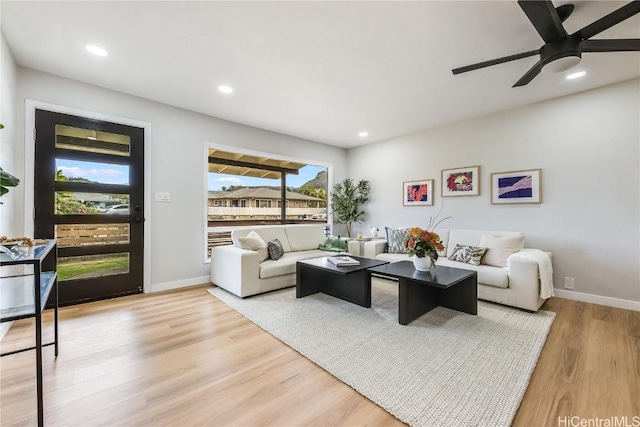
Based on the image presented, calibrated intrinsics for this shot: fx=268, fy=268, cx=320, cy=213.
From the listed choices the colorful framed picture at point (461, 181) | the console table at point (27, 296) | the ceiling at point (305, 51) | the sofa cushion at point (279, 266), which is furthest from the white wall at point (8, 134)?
the colorful framed picture at point (461, 181)

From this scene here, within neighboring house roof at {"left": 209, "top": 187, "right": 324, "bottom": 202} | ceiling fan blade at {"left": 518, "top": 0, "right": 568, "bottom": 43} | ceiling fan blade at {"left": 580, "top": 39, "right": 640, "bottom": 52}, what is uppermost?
ceiling fan blade at {"left": 518, "top": 0, "right": 568, "bottom": 43}

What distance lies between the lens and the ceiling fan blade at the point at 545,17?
1.52 meters

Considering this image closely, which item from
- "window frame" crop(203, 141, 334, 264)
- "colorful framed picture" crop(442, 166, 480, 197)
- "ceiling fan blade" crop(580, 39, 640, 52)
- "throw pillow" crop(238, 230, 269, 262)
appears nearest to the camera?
"ceiling fan blade" crop(580, 39, 640, 52)

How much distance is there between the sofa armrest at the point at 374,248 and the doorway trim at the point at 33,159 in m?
3.10

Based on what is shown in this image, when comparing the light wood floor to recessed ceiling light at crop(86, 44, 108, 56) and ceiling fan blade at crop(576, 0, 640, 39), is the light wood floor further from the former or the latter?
recessed ceiling light at crop(86, 44, 108, 56)

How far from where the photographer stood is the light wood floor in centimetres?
142

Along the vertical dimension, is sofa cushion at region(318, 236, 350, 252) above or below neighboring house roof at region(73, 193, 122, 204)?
below

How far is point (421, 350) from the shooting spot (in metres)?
2.04

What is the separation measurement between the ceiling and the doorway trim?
359 millimetres

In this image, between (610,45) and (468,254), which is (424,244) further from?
(610,45)

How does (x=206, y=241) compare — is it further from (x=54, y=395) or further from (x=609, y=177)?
(x=609, y=177)

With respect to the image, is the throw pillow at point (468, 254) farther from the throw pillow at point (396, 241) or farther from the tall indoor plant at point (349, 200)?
the tall indoor plant at point (349, 200)

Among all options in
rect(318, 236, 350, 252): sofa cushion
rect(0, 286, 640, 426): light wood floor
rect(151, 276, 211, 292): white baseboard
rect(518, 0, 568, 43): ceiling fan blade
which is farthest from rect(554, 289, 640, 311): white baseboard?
rect(151, 276, 211, 292): white baseboard

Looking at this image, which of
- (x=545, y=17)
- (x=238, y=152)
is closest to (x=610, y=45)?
(x=545, y=17)
